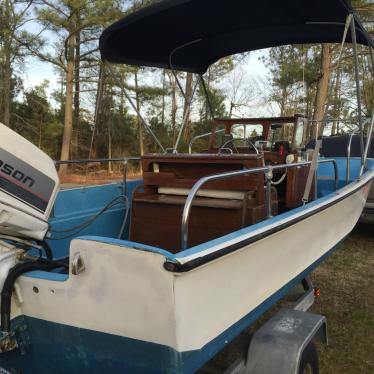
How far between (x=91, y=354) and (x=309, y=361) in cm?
132

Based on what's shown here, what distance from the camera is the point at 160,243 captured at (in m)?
3.20

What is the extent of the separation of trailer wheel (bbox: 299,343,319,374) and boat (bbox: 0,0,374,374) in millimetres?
351

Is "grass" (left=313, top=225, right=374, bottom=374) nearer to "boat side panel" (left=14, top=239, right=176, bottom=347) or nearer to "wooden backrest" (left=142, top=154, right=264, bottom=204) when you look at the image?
"wooden backrest" (left=142, top=154, right=264, bottom=204)

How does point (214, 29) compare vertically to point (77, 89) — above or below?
below

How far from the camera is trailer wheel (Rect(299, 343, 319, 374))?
244cm

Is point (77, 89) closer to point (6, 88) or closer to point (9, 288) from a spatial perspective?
point (6, 88)

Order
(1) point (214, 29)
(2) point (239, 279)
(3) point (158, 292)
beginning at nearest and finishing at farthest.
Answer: (3) point (158, 292)
(2) point (239, 279)
(1) point (214, 29)

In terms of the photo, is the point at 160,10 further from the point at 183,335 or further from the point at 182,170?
the point at 183,335

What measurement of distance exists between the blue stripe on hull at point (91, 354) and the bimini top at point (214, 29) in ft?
7.57

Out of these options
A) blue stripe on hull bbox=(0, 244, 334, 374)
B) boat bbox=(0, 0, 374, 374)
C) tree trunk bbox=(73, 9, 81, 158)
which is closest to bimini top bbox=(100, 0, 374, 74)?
boat bbox=(0, 0, 374, 374)

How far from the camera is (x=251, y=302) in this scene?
2.37 metres

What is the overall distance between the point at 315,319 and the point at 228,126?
117 inches

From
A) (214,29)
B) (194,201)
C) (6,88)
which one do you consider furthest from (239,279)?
(6,88)

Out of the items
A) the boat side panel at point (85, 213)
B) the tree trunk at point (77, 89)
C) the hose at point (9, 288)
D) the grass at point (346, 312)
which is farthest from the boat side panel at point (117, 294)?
the tree trunk at point (77, 89)
